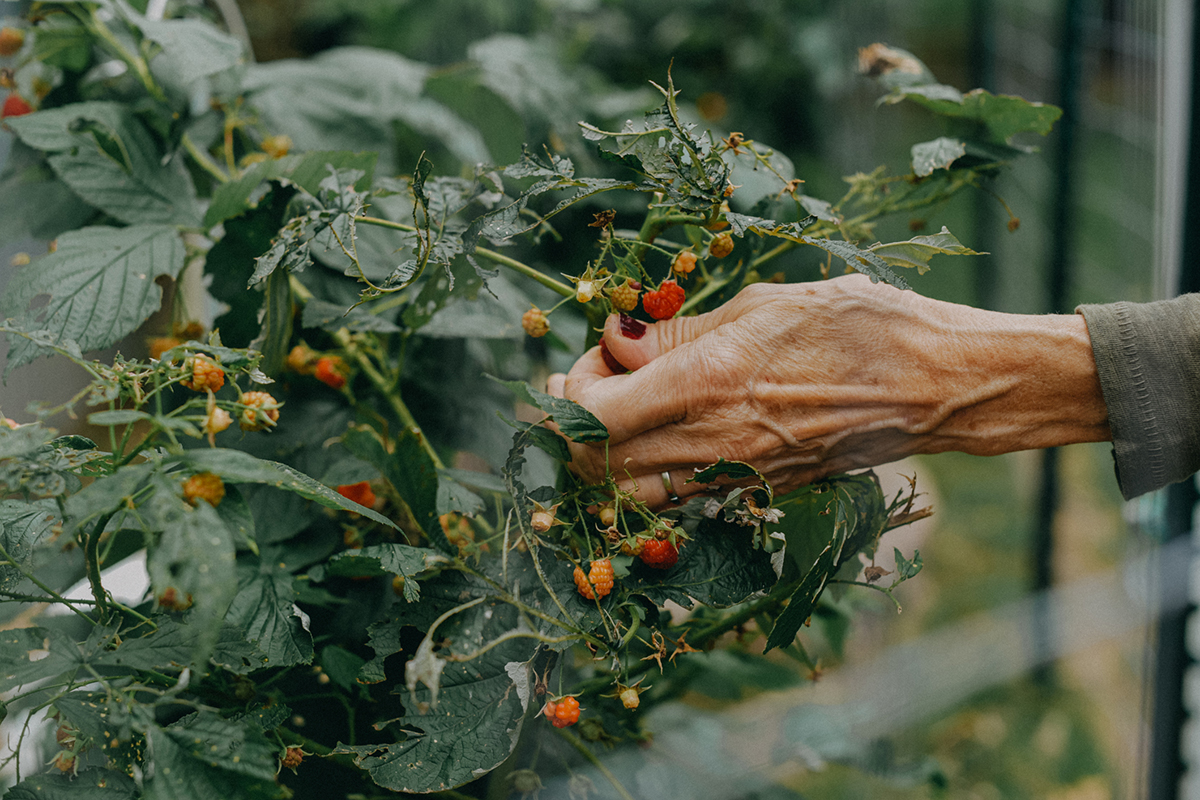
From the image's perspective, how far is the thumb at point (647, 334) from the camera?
1.87 ft

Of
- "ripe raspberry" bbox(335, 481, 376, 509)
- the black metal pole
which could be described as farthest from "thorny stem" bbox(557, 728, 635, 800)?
the black metal pole

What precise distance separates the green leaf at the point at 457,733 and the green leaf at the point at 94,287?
36 cm

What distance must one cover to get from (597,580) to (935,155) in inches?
17.5

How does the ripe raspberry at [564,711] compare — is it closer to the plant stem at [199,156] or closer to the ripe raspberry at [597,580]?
the ripe raspberry at [597,580]

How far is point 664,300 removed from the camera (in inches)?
21.7

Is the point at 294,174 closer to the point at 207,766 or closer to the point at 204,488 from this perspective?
the point at 204,488

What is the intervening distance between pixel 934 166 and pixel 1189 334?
0.24 metres

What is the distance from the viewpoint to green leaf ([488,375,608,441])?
0.50 m

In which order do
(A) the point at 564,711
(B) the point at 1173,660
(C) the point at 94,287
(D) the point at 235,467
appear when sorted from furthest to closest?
1. (B) the point at 1173,660
2. (C) the point at 94,287
3. (A) the point at 564,711
4. (D) the point at 235,467

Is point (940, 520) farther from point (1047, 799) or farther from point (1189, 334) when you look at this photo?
point (1189, 334)

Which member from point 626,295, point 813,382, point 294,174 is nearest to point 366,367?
point 294,174

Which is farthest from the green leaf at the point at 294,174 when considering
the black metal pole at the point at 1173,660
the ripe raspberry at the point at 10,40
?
the black metal pole at the point at 1173,660

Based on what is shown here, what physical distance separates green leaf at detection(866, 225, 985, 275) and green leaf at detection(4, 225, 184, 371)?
541mm

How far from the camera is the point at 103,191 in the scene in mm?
668
